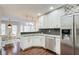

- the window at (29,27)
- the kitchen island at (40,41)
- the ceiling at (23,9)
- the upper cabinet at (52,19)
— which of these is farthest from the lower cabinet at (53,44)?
the ceiling at (23,9)

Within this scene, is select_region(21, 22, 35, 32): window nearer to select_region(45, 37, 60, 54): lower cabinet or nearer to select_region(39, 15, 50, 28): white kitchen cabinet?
select_region(39, 15, 50, 28): white kitchen cabinet

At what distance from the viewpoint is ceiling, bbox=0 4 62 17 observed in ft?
6.87

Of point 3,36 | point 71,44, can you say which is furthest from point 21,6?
point 71,44

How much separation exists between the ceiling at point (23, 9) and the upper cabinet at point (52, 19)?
12 centimetres

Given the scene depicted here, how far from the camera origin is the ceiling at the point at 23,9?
209cm

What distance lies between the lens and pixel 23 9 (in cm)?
212

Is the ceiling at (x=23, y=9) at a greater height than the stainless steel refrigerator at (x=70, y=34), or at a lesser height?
greater

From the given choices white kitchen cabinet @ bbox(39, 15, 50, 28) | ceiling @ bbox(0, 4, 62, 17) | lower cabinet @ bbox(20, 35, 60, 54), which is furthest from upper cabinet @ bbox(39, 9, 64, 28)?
lower cabinet @ bbox(20, 35, 60, 54)

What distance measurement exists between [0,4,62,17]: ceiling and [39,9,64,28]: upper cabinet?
119 millimetres

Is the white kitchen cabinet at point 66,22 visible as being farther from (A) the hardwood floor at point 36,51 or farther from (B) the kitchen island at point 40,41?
(A) the hardwood floor at point 36,51

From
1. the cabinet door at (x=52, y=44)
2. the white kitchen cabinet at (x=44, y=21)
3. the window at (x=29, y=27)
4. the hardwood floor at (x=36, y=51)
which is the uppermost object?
the white kitchen cabinet at (x=44, y=21)

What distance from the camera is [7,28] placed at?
2.09m

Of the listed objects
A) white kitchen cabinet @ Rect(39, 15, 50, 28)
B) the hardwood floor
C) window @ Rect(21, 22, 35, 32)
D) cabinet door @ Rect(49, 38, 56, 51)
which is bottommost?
the hardwood floor

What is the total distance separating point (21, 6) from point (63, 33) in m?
1.01
